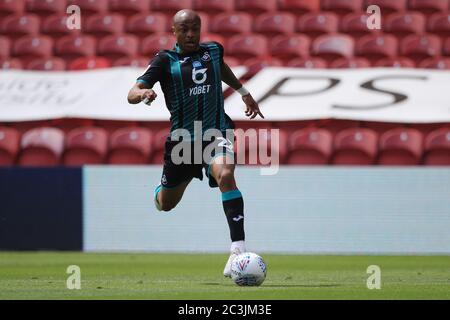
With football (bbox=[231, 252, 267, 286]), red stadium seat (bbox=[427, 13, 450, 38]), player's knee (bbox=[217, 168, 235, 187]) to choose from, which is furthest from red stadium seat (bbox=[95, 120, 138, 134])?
football (bbox=[231, 252, 267, 286])

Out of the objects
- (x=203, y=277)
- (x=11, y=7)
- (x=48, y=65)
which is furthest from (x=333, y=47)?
(x=203, y=277)

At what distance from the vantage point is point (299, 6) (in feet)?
55.5

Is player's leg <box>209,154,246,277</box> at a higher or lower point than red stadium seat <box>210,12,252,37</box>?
lower

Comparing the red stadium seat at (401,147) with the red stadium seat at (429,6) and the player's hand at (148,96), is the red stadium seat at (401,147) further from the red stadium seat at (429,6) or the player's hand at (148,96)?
the player's hand at (148,96)

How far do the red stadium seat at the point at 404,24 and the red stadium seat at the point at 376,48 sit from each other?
19.7 inches

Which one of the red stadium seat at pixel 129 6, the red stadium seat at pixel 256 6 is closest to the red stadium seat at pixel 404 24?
the red stadium seat at pixel 256 6

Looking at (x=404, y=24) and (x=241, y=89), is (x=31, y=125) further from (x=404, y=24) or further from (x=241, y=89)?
(x=241, y=89)

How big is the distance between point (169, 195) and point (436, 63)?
735cm

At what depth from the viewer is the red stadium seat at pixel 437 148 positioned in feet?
44.6

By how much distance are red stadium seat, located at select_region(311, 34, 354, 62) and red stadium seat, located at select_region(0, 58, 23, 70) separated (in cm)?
465

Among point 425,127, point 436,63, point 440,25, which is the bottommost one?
point 425,127

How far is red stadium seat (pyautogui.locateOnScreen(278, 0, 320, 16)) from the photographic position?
16906 millimetres

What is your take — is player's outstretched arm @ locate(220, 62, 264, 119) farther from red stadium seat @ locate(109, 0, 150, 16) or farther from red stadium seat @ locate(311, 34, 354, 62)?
red stadium seat @ locate(109, 0, 150, 16)

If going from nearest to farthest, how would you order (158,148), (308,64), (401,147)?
(401,147) → (158,148) → (308,64)
